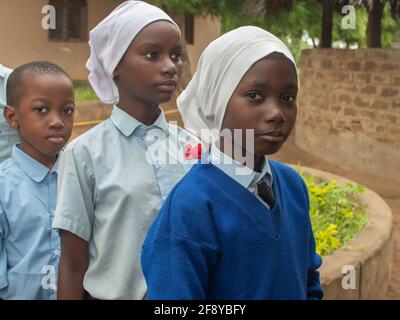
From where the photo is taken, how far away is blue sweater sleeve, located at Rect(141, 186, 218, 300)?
49.4 inches

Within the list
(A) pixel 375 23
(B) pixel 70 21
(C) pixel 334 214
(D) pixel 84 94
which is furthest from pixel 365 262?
(B) pixel 70 21

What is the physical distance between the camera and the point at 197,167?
1.38 metres

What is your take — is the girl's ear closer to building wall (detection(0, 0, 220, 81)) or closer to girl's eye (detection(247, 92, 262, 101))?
girl's eye (detection(247, 92, 262, 101))

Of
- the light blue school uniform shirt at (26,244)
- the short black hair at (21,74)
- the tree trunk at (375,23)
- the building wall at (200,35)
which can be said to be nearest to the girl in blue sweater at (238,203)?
the light blue school uniform shirt at (26,244)

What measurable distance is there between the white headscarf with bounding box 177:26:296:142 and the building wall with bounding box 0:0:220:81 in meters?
10.8

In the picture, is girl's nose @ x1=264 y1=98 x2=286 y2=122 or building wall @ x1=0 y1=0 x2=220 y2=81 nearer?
girl's nose @ x1=264 y1=98 x2=286 y2=122

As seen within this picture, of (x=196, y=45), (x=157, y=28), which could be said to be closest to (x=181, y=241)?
(x=157, y=28)

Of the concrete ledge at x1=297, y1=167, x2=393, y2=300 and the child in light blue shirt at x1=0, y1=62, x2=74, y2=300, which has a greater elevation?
the child in light blue shirt at x1=0, y1=62, x2=74, y2=300

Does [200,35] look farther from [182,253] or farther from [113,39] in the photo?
[182,253]

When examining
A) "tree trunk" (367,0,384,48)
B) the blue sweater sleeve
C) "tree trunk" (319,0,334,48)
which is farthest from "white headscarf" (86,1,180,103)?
"tree trunk" (319,0,334,48)

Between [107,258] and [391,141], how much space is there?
6.68 meters

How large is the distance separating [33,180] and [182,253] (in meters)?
0.96

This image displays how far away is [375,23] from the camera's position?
9.43m

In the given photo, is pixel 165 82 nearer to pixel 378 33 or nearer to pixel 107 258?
pixel 107 258
